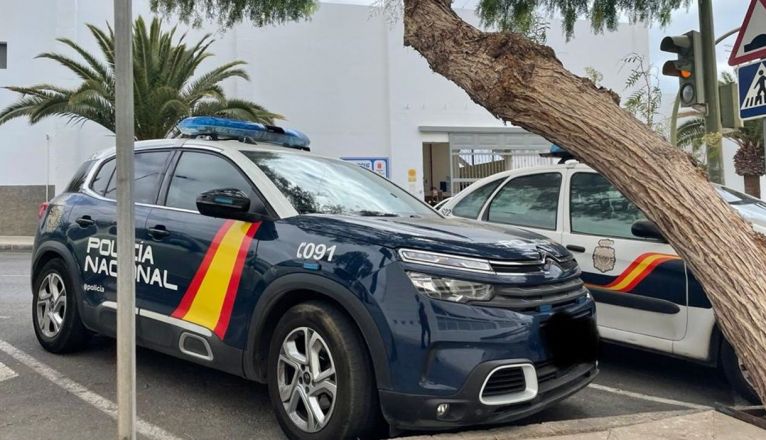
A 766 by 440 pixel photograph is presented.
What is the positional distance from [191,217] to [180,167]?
55 cm

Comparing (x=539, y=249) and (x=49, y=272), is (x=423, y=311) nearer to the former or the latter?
(x=539, y=249)

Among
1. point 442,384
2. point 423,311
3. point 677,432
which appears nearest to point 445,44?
point 423,311

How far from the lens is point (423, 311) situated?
2877 mm

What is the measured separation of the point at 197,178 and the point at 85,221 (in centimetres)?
112

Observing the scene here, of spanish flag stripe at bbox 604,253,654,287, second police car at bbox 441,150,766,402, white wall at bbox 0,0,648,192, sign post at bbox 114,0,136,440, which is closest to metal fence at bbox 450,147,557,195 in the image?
white wall at bbox 0,0,648,192

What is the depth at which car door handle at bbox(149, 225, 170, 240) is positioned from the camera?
4031mm

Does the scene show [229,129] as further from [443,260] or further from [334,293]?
[443,260]

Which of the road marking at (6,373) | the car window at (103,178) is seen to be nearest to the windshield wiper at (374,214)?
the car window at (103,178)

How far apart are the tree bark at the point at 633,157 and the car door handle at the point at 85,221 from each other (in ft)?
9.25

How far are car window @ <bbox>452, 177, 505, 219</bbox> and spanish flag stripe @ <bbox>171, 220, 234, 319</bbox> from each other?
2.87m

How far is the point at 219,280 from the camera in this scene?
12.0 feet

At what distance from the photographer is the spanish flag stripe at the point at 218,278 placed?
3.62 m

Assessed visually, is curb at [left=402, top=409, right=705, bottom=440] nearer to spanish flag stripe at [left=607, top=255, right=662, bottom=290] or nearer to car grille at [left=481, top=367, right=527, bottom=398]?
car grille at [left=481, top=367, right=527, bottom=398]

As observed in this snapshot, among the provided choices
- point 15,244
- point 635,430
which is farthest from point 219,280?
point 15,244
